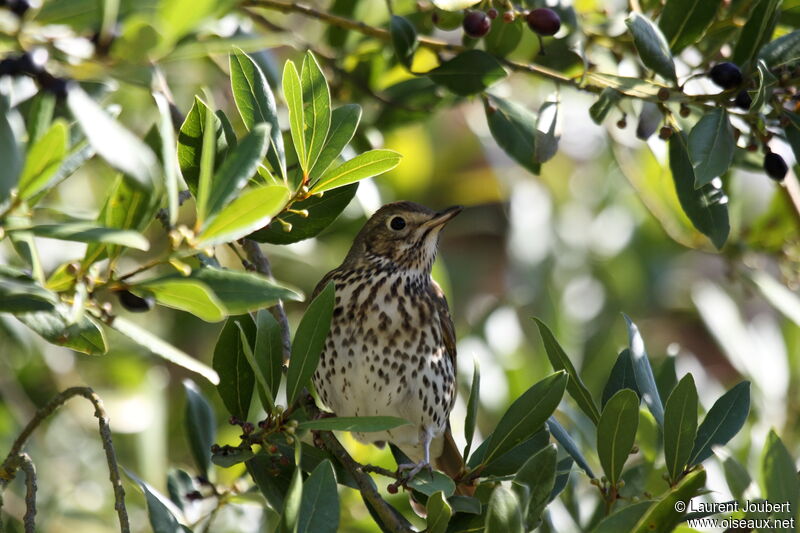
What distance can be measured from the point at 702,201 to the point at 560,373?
545 mm

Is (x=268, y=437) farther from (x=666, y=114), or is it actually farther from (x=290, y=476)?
(x=666, y=114)

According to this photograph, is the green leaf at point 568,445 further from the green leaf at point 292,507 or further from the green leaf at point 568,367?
the green leaf at point 292,507

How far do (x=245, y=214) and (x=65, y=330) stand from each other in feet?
1.37

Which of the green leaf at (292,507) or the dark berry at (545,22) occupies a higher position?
the dark berry at (545,22)

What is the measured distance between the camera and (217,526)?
10.6 ft

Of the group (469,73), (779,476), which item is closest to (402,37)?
(469,73)

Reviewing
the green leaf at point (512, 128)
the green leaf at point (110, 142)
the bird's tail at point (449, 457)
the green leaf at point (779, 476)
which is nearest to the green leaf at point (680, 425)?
the green leaf at point (779, 476)

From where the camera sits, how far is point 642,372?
2217 millimetres

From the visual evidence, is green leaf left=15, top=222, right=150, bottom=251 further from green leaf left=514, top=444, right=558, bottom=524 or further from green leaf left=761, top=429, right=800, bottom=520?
green leaf left=761, top=429, right=800, bottom=520

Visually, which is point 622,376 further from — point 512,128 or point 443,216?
point 443,216

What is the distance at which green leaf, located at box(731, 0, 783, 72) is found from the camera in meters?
2.20

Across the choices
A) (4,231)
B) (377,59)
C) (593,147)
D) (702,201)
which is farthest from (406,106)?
(593,147)

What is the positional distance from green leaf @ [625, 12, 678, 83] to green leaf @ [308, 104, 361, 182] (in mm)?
609

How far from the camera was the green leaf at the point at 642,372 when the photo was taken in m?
2.19
